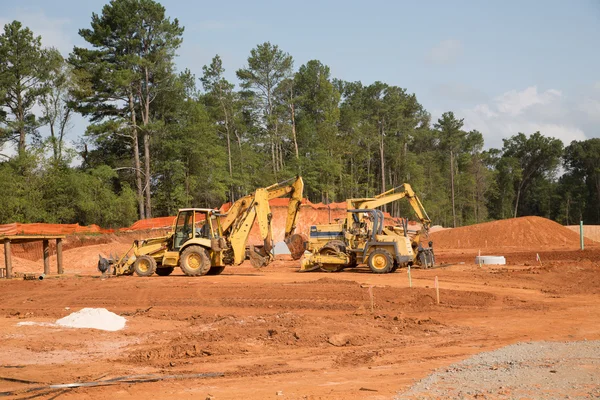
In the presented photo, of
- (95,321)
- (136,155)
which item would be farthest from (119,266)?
(136,155)

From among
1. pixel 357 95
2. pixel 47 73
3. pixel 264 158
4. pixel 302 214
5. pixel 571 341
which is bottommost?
pixel 571 341

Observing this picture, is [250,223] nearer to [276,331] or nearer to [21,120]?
[276,331]

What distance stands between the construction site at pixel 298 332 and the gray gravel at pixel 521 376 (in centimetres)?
2

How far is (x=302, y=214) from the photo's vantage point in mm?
46969

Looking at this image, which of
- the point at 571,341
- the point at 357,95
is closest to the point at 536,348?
the point at 571,341

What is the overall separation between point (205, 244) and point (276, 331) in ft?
35.3

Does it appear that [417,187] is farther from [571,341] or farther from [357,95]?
[571,341]

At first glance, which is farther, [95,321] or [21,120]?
[21,120]

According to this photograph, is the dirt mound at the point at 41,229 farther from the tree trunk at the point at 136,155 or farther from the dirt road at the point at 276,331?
the dirt road at the point at 276,331

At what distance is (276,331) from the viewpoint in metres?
11.3

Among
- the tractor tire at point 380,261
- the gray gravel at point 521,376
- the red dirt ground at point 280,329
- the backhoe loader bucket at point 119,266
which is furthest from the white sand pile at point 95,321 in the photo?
the tractor tire at point 380,261

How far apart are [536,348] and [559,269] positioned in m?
15.2

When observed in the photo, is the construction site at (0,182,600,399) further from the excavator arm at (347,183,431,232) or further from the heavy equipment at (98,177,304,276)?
Result: the excavator arm at (347,183,431,232)

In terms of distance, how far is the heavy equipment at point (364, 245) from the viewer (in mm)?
22547
